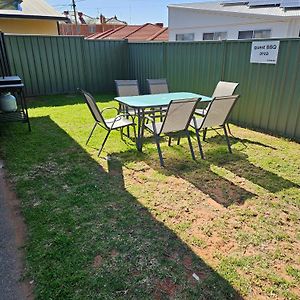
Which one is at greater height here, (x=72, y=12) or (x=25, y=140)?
Answer: (x=72, y=12)

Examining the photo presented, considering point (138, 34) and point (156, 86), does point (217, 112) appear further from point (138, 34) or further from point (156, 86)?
point (138, 34)

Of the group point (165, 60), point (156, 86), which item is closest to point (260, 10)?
point (165, 60)

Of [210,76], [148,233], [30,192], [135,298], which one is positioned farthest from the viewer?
[210,76]

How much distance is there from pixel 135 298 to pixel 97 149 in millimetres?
2813

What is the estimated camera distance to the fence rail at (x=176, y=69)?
468 centimetres

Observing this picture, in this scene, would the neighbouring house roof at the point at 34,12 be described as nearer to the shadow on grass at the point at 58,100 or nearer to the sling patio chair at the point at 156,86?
the shadow on grass at the point at 58,100

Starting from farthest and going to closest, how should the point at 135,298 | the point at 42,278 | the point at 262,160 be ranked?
the point at 262,160 < the point at 42,278 < the point at 135,298

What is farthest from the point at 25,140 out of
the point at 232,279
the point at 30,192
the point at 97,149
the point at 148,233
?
the point at 232,279

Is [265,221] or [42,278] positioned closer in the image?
[42,278]

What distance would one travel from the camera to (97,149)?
4.26m

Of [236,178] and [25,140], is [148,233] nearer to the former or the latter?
[236,178]

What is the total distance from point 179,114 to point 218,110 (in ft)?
2.10

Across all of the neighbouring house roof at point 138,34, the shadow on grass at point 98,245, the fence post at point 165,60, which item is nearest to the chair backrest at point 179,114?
the shadow on grass at point 98,245

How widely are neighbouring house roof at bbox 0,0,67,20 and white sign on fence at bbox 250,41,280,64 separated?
7.73 meters
